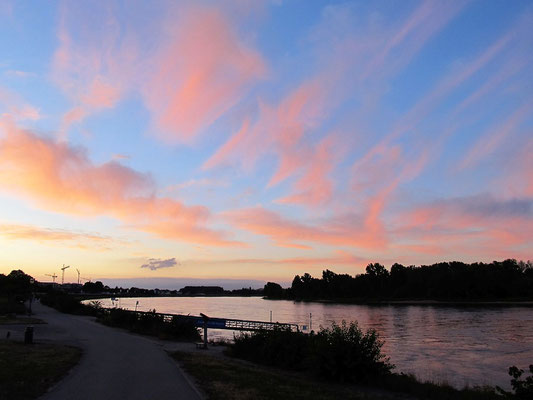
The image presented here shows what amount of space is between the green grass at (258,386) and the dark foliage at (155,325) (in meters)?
12.8

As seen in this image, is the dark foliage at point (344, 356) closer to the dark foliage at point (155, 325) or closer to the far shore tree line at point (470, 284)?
the dark foliage at point (155, 325)

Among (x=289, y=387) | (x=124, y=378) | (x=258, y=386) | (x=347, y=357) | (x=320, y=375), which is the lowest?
(x=320, y=375)

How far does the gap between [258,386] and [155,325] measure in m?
20.6

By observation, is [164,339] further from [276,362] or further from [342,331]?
[342,331]

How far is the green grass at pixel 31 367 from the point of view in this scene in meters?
11.0

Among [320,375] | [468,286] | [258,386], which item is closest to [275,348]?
[320,375]

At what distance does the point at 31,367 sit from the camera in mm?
14625

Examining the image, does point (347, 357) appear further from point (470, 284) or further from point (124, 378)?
point (470, 284)

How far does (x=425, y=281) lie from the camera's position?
18338 centimetres

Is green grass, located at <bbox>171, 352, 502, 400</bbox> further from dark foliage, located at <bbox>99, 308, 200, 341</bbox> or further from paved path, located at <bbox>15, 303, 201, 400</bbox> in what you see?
dark foliage, located at <bbox>99, 308, 200, 341</bbox>

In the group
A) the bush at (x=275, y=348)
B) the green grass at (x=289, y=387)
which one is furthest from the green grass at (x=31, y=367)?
the bush at (x=275, y=348)

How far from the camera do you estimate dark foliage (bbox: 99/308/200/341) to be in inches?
1142

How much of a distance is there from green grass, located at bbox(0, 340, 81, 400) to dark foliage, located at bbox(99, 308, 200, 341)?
8623 mm

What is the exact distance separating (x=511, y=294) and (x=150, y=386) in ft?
565
